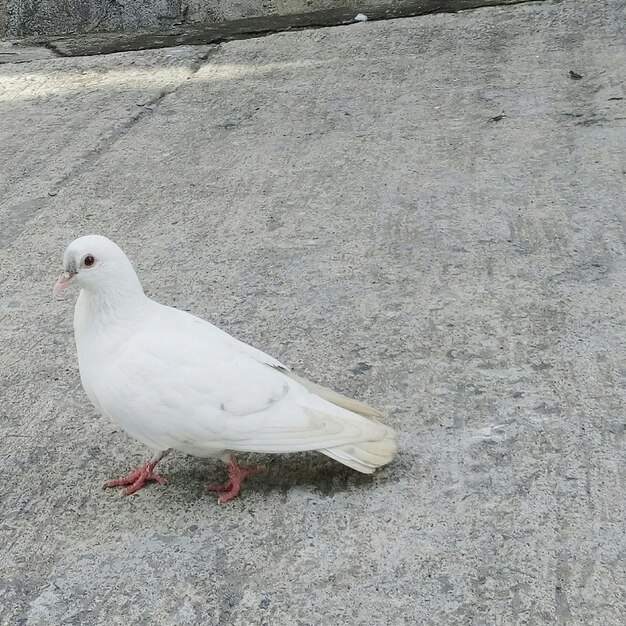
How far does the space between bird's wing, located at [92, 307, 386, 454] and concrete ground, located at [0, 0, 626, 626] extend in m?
0.18

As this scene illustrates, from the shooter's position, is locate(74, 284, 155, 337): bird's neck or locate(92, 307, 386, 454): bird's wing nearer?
locate(92, 307, 386, 454): bird's wing

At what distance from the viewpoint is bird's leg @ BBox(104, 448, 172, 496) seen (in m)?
2.21

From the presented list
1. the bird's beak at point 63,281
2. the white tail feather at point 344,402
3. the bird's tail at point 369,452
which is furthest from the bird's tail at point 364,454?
the bird's beak at point 63,281

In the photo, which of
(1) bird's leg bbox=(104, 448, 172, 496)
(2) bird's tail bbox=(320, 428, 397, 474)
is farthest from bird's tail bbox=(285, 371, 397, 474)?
(1) bird's leg bbox=(104, 448, 172, 496)

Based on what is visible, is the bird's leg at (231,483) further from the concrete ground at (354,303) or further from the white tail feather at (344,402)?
the white tail feather at (344,402)

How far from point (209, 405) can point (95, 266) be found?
43 centimetres

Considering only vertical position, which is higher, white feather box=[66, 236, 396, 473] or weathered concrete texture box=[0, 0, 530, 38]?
white feather box=[66, 236, 396, 473]

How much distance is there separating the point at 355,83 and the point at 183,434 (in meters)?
Result: 3.19

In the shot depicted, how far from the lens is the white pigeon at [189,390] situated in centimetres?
204

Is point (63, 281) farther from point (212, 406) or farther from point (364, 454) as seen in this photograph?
point (364, 454)

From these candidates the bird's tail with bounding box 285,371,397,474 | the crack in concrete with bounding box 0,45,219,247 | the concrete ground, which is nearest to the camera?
the concrete ground

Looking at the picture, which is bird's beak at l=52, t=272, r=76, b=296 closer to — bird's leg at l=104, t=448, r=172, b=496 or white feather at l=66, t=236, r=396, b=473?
white feather at l=66, t=236, r=396, b=473

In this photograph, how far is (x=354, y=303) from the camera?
295 cm

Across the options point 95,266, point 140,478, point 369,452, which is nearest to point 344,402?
point 369,452
